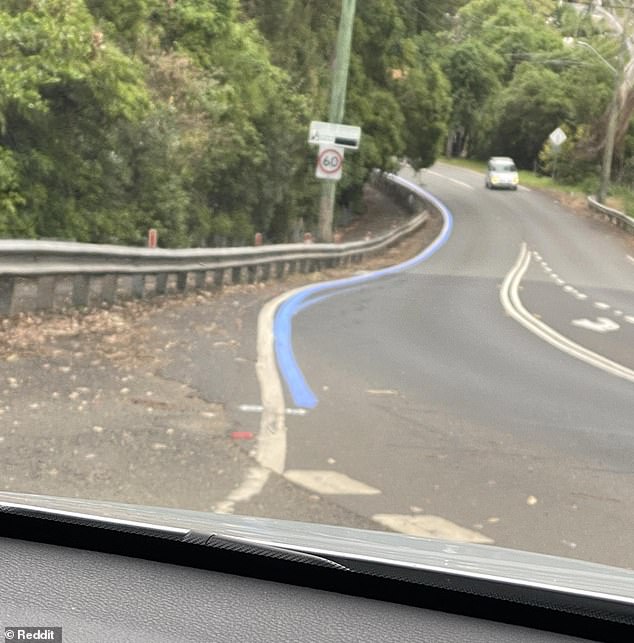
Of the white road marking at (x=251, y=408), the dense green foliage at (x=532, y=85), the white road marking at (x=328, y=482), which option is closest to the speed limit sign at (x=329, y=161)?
the white road marking at (x=251, y=408)

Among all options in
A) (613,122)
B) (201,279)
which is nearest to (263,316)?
(201,279)

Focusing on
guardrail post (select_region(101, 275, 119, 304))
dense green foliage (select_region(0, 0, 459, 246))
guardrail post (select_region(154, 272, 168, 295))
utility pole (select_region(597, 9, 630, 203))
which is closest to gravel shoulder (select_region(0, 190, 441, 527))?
guardrail post (select_region(101, 275, 119, 304))

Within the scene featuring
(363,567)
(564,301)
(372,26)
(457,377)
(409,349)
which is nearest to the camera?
(363,567)

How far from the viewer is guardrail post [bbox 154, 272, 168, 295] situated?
14.4 metres

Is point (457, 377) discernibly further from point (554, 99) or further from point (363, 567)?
point (554, 99)

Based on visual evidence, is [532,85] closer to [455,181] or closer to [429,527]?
[455,181]

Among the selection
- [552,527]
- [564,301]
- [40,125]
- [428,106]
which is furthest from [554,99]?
[552,527]

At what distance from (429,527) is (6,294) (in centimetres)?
616

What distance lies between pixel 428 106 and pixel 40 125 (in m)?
28.0

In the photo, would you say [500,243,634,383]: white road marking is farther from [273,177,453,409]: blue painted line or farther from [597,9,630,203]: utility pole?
[597,9,630,203]: utility pole

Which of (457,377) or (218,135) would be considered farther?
(218,135)

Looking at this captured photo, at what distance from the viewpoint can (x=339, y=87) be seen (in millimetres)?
26000

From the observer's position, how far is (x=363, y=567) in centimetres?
294

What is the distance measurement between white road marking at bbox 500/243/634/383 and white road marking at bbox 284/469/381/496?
574 cm
